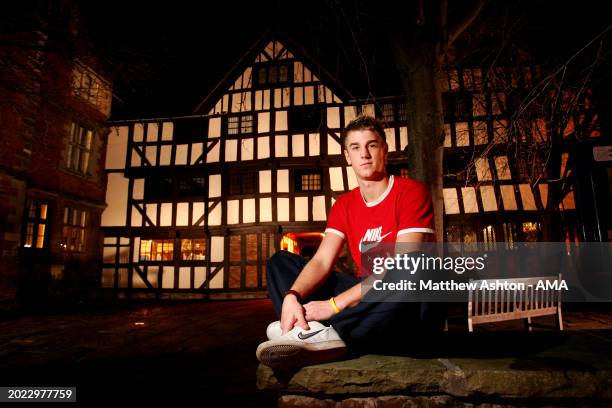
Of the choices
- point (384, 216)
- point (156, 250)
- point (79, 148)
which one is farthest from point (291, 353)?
point (79, 148)

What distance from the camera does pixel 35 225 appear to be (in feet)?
36.8

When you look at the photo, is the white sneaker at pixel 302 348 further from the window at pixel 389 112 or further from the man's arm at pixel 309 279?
the window at pixel 389 112

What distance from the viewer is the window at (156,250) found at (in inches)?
548

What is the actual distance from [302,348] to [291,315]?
17cm

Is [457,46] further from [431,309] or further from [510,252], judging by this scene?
[431,309]

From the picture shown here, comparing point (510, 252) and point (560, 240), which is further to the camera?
point (510, 252)

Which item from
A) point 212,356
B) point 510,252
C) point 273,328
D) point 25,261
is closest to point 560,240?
point 510,252

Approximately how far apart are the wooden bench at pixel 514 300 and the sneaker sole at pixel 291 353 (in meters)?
3.52

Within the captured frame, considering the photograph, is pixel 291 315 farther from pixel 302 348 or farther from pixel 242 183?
pixel 242 183

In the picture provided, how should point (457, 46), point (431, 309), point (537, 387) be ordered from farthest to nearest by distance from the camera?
1. point (457, 46)
2. point (431, 309)
3. point (537, 387)

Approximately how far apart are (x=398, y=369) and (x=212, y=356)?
3.06m

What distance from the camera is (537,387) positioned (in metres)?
Answer: 1.48
